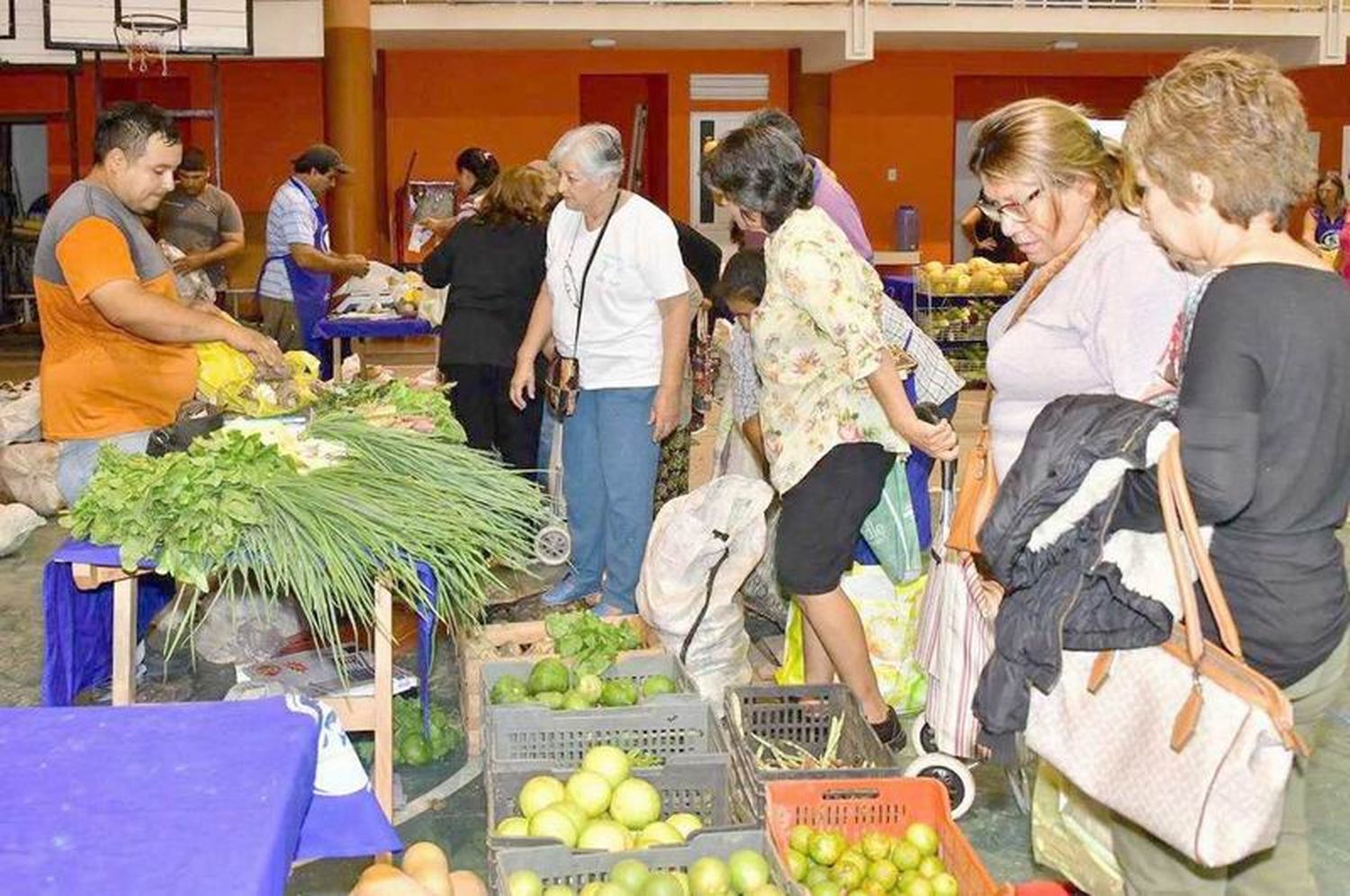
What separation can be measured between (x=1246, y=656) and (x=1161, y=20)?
15.1 metres

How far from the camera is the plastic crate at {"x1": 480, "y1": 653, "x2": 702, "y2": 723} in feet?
11.6

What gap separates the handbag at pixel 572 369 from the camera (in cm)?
473

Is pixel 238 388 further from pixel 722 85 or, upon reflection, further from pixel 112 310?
pixel 722 85

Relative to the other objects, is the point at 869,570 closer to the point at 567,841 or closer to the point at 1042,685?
the point at 567,841

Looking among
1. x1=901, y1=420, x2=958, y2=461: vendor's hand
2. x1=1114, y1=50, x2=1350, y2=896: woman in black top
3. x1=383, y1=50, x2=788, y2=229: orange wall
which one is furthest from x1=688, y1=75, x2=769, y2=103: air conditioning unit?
x1=1114, y1=50, x2=1350, y2=896: woman in black top

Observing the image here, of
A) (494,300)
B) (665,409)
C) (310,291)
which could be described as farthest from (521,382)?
(310,291)

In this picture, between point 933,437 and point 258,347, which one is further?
point 258,347

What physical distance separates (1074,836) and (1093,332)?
837 mm

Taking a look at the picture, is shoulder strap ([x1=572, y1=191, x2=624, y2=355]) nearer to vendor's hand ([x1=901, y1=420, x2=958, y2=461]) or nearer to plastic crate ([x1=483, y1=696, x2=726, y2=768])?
vendor's hand ([x1=901, y1=420, x2=958, y2=461])

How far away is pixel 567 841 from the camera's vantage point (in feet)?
8.91

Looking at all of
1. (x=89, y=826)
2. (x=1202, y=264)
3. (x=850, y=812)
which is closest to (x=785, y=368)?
(x=850, y=812)

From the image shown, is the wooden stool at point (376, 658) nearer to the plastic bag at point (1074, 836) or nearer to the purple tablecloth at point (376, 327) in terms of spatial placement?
the plastic bag at point (1074, 836)

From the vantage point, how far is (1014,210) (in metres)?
2.81

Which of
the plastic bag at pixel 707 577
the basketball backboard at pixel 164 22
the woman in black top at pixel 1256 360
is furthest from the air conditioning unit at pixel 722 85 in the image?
the woman in black top at pixel 1256 360
